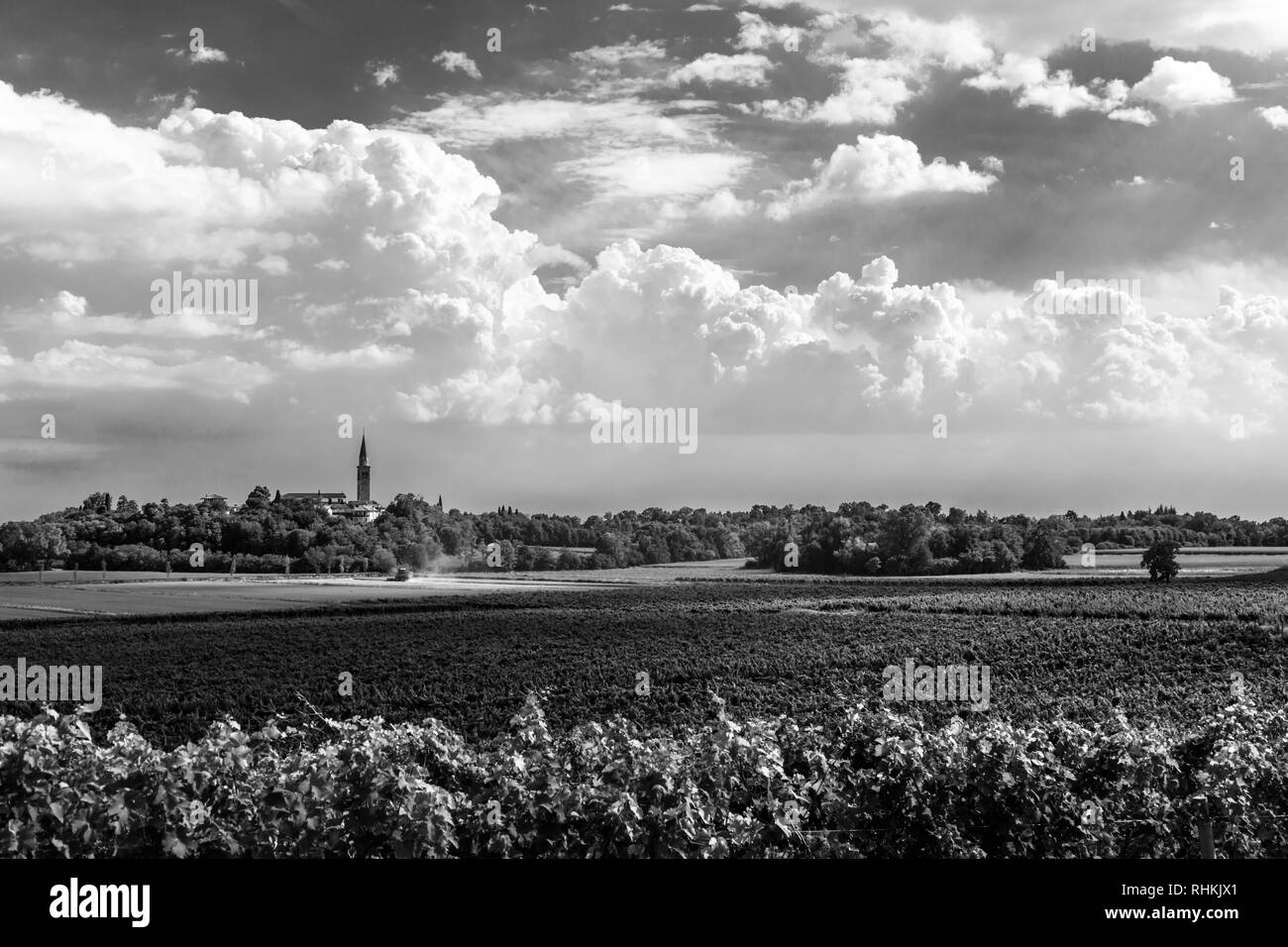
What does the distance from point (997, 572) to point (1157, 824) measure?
66.8 metres

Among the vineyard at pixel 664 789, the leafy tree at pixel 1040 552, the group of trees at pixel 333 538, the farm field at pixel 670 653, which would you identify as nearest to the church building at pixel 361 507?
the group of trees at pixel 333 538

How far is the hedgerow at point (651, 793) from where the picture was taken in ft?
19.3

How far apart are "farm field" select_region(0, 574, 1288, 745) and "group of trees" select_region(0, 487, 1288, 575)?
17651 millimetres

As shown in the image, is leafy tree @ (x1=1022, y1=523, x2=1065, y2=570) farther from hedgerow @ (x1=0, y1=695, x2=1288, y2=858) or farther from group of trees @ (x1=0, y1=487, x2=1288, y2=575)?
hedgerow @ (x1=0, y1=695, x2=1288, y2=858)

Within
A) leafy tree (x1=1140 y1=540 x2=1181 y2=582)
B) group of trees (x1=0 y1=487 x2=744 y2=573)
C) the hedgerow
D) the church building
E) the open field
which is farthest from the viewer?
the church building

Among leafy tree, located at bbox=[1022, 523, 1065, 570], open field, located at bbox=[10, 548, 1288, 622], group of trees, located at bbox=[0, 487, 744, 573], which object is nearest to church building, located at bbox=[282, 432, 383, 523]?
group of trees, located at bbox=[0, 487, 744, 573]

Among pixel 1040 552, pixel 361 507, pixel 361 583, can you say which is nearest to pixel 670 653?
pixel 361 583

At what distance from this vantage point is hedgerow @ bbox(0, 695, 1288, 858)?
5.89 metres

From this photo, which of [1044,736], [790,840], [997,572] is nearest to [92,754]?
[790,840]

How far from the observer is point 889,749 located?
23.4ft

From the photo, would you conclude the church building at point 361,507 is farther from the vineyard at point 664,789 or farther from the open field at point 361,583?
the vineyard at point 664,789

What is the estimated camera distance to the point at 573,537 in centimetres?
8350

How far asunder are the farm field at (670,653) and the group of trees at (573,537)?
17651mm

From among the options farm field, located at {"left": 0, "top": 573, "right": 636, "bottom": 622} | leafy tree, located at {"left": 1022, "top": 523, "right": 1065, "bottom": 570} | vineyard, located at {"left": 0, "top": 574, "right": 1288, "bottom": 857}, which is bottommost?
farm field, located at {"left": 0, "top": 573, "right": 636, "bottom": 622}
